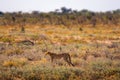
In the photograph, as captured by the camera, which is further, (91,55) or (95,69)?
(91,55)

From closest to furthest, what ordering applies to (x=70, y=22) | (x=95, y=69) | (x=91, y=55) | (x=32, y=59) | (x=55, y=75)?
(x=55, y=75), (x=95, y=69), (x=32, y=59), (x=91, y=55), (x=70, y=22)

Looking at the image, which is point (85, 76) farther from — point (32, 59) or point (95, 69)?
point (32, 59)

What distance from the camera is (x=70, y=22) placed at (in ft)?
228

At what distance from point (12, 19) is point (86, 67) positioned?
56241 millimetres

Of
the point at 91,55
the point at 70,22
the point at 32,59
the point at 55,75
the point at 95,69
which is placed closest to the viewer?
the point at 55,75

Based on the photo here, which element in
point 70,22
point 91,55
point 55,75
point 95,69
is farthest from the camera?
point 70,22

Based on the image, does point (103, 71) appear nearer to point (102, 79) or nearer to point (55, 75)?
point (102, 79)

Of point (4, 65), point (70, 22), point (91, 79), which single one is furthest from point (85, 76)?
point (70, 22)

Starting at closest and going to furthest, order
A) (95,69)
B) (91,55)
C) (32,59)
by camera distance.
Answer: (95,69) → (32,59) → (91,55)

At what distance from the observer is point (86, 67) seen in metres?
16.7

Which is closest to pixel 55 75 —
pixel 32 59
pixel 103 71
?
pixel 103 71

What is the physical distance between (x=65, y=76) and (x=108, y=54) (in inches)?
280

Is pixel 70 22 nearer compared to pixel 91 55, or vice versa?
pixel 91 55

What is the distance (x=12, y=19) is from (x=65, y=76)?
57.6m
